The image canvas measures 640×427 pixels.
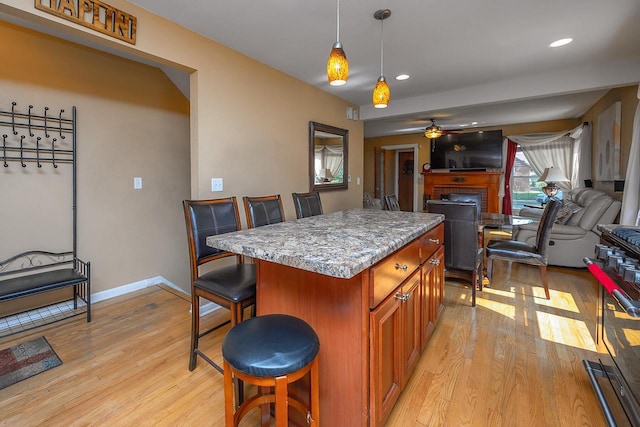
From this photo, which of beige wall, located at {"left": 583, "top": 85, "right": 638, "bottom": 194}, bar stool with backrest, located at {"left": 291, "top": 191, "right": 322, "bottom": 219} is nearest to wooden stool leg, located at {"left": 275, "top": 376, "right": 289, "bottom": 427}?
bar stool with backrest, located at {"left": 291, "top": 191, "right": 322, "bottom": 219}

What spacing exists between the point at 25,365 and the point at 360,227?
2247mm

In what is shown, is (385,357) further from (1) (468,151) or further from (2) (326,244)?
(1) (468,151)

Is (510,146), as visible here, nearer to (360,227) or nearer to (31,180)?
(360,227)

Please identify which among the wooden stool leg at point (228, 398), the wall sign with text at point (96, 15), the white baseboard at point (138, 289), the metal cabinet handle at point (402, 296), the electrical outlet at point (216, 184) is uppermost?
the wall sign with text at point (96, 15)

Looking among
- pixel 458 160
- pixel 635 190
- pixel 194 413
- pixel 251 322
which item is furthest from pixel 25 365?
pixel 458 160

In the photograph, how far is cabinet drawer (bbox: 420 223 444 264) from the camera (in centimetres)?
175

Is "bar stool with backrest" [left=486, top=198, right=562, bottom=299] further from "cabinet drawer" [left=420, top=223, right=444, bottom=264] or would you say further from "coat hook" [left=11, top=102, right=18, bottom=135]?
"coat hook" [left=11, top=102, right=18, bottom=135]

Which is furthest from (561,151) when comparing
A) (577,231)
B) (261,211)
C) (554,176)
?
(261,211)

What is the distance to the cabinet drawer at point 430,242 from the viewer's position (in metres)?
1.75

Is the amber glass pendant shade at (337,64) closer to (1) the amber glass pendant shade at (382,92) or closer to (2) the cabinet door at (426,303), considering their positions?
(1) the amber glass pendant shade at (382,92)

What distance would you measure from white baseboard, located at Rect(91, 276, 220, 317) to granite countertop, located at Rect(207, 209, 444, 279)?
141 centimetres

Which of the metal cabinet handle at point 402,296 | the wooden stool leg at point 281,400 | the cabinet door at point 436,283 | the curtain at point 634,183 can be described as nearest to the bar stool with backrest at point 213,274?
the wooden stool leg at point 281,400

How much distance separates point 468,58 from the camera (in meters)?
2.98

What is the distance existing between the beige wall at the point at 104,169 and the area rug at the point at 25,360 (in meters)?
0.83
